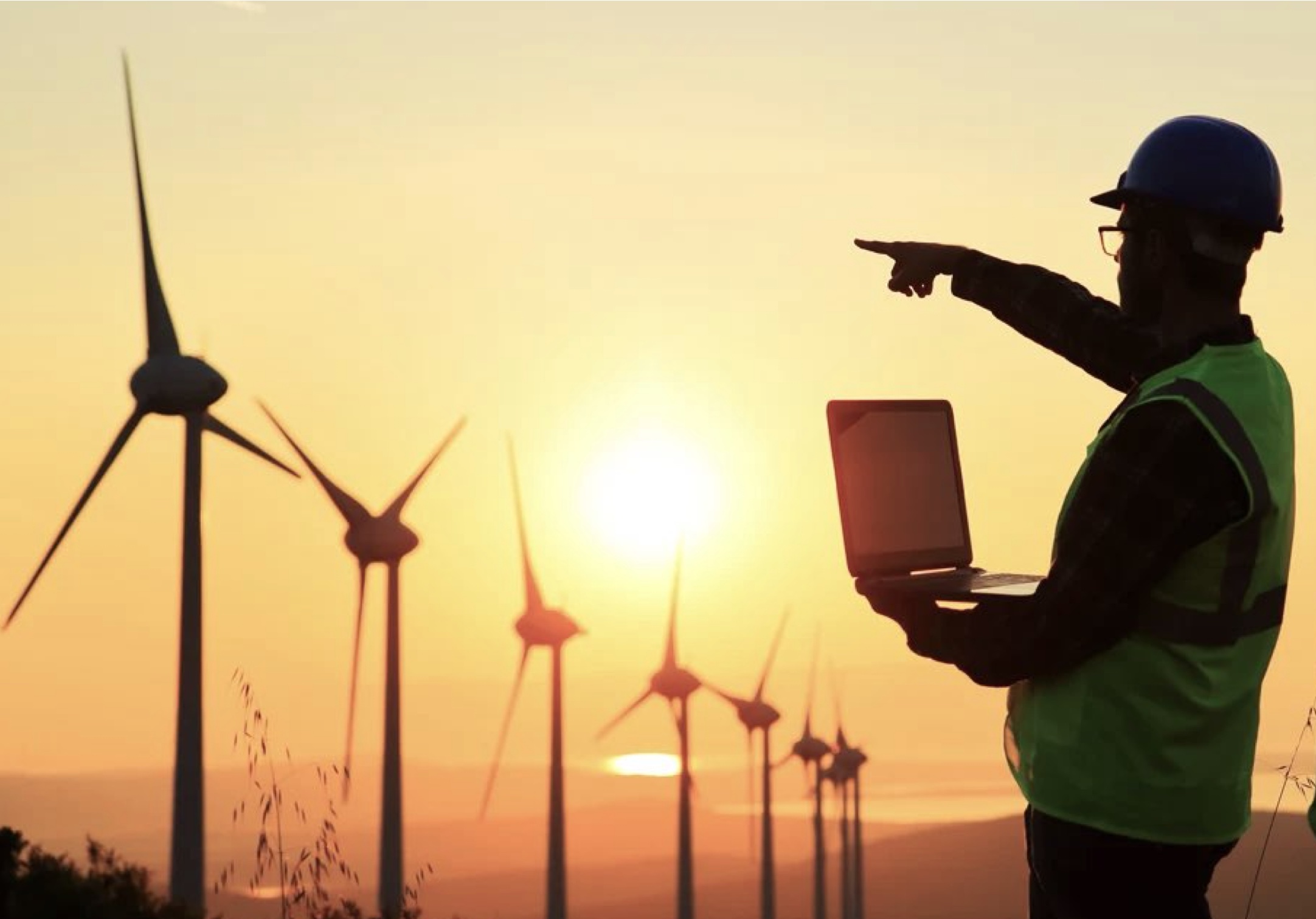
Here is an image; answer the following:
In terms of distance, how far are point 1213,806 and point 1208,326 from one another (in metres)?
1.41

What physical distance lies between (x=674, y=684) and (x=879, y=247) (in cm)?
6223

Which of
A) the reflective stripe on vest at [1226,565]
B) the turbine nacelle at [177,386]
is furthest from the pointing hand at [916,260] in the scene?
the turbine nacelle at [177,386]

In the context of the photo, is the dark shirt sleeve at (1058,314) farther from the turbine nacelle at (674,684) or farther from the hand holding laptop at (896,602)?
the turbine nacelle at (674,684)

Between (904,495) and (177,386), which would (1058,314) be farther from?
(177,386)

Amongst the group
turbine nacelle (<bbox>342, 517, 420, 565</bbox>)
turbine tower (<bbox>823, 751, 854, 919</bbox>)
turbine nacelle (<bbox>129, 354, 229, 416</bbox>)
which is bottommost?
turbine tower (<bbox>823, 751, 854, 919</bbox>)

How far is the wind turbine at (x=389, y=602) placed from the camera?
48250 millimetres

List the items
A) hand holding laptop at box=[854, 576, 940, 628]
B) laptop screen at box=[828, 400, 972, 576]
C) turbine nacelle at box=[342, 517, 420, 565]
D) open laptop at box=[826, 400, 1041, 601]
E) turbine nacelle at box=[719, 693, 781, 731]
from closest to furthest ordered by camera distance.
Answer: hand holding laptop at box=[854, 576, 940, 628] < open laptop at box=[826, 400, 1041, 601] < laptop screen at box=[828, 400, 972, 576] < turbine nacelle at box=[342, 517, 420, 565] < turbine nacelle at box=[719, 693, 781, 731]

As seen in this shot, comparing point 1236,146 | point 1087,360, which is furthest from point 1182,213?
point 1087,360

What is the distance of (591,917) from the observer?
199 metres

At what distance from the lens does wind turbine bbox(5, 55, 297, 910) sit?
38.9 meters

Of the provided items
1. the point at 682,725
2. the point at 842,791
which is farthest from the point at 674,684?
Answer: the point at 842,791

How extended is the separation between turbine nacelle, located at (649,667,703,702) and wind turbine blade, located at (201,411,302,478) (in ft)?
92.2

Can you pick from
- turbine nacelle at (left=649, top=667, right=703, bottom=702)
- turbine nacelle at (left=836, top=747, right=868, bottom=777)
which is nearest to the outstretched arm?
turbine nacelle at (left=649, top=667, right=703, bottom=702)

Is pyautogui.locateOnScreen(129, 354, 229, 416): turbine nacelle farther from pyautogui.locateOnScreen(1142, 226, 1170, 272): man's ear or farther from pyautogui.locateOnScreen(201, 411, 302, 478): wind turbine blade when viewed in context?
pyautogui.locateOnScreen(1142, 226, 1170, 272): man's ear
